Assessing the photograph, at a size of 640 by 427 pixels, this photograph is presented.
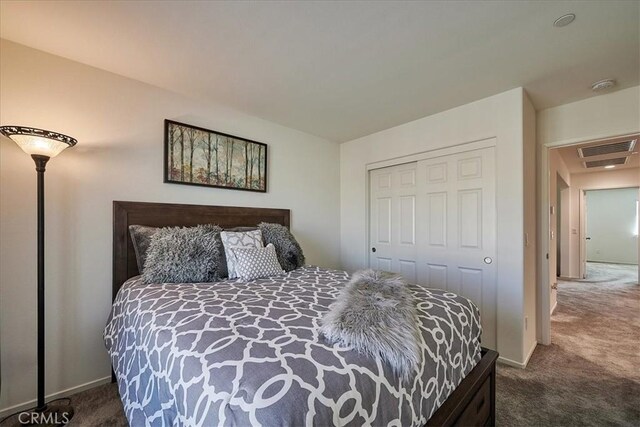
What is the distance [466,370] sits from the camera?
4.59 ft

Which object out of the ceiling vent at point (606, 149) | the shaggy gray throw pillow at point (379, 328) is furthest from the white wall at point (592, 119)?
the shaggy gray throw pillow at point (379, 328)

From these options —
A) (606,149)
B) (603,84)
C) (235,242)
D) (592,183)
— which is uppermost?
(603,84)

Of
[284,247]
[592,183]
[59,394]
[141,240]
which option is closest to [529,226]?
[284,247]

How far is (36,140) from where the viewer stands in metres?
1.59

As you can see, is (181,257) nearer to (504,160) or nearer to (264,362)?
(264,362)

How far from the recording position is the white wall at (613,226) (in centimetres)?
754

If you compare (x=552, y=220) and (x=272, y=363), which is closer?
(x=272, y=363)

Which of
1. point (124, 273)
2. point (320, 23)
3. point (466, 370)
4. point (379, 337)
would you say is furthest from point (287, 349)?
point (124, 273)

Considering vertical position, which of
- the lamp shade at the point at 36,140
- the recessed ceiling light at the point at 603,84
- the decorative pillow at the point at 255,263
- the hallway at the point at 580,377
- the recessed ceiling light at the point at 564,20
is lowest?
the hallway at the point at 580,377

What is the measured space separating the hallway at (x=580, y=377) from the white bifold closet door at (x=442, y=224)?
48 centimetres

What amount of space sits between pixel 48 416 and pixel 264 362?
1871mm

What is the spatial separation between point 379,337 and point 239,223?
216 cm

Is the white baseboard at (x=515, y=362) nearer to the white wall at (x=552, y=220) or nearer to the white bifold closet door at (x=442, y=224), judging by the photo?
the white bifold closet door at (x=442, y=224)

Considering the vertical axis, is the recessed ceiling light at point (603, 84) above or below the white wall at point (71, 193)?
above
